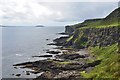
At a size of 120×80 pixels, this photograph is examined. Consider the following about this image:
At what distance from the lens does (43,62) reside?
124812 millimetres

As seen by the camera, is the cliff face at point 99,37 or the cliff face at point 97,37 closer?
the cliff face at point 99,37

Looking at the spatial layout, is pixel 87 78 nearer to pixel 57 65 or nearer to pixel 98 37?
pixel 57 65

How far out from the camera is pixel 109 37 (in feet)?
490

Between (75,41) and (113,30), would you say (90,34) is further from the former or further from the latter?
(113,30)

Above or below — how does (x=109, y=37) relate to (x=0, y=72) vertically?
above

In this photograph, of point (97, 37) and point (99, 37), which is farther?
point (97, 37)

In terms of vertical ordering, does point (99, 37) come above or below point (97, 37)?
above

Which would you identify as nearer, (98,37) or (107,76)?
(107,76)

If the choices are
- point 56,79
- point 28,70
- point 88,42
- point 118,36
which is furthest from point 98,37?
point 56,79

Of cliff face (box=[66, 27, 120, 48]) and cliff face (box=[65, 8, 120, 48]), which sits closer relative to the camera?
cliff face (box=[65, 8, 120, 48])

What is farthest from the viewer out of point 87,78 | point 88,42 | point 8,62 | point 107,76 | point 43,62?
point 88,42

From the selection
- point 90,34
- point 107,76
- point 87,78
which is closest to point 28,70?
point 87,78

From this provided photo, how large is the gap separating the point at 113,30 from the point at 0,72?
7354 cm

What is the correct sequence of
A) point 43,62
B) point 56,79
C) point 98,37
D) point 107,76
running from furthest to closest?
1. point 98,37
2. point 43,62
3. point 56,79
4. point 107,76
